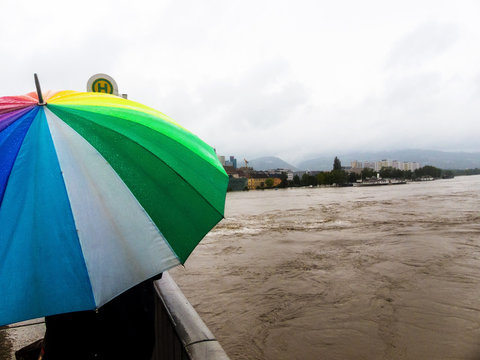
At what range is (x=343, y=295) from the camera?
9.14 m

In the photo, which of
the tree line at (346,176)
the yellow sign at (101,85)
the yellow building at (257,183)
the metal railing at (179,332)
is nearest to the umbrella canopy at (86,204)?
the metal railing at (179,332)

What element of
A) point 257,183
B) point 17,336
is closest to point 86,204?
point 17,336

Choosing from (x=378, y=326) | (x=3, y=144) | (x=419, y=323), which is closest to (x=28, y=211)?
(x=3, y=144)

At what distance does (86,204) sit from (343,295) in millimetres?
8839

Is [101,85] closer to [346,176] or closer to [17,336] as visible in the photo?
[17,336]

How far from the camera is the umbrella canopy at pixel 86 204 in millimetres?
1312

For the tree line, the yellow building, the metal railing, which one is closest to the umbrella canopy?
the metal railing

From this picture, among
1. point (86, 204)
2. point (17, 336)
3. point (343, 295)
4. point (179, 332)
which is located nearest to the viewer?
point (86, 204)

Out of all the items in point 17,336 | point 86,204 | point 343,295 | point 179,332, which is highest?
point 86,204

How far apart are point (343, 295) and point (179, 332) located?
8109 mm

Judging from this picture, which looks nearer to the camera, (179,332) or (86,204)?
(86,204)

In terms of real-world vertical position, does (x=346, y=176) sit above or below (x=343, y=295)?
above

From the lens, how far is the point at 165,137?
1.93 metres

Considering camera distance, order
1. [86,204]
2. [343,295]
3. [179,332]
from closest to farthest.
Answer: [86,204] → [179,332] → [343,295]
